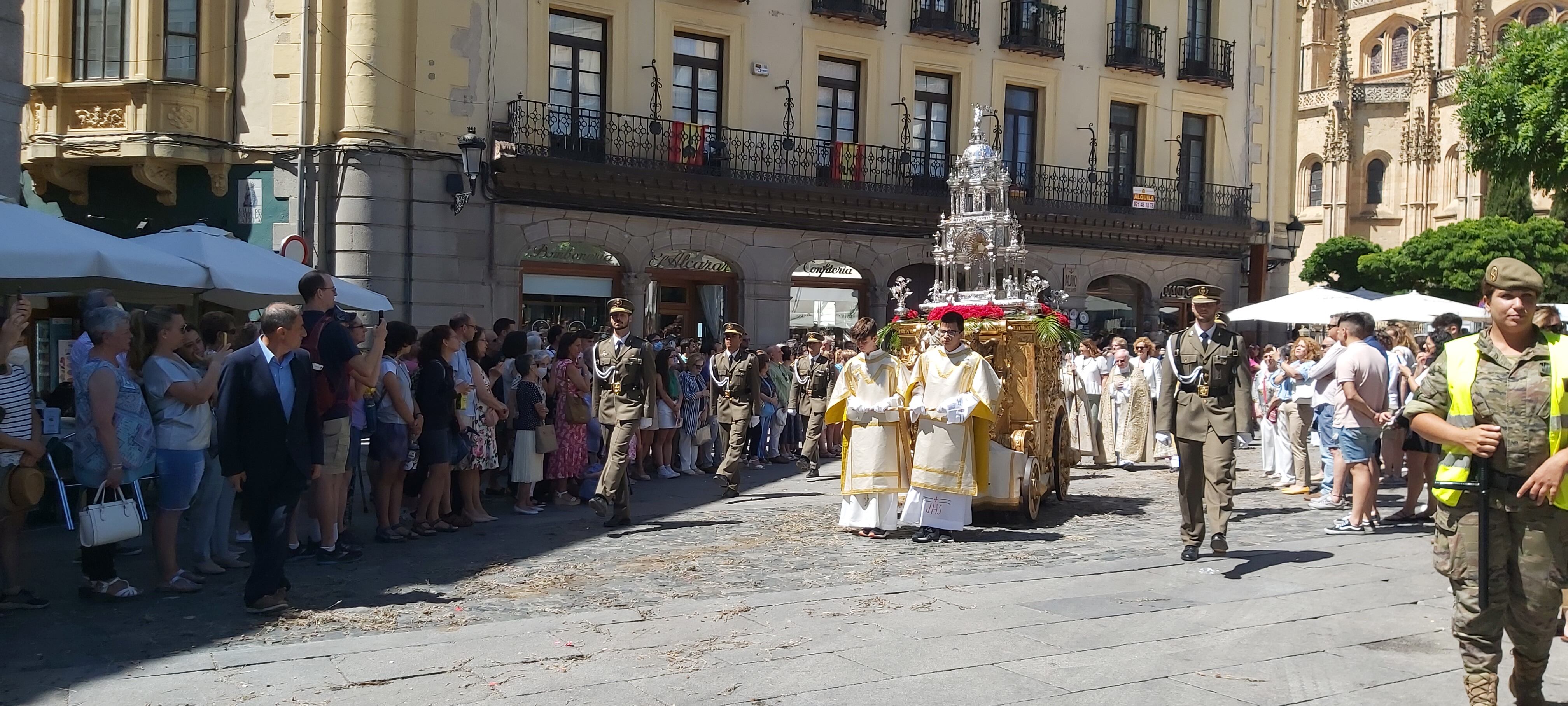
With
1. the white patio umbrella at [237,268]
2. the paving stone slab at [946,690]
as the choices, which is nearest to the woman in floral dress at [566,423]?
the white patio umbrella at [237,268]

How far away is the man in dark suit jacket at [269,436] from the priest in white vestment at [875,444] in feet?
14.5

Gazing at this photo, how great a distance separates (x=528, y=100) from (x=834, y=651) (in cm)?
Result: 1506

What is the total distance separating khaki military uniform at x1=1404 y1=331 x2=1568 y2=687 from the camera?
5020 mm

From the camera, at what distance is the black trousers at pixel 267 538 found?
23.2 ft

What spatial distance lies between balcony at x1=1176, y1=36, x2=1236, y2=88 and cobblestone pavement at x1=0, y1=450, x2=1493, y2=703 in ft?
55.2

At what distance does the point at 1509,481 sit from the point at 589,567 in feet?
18.8

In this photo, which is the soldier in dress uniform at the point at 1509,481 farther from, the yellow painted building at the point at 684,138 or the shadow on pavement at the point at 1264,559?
the yellow painted building at the point at 684,138

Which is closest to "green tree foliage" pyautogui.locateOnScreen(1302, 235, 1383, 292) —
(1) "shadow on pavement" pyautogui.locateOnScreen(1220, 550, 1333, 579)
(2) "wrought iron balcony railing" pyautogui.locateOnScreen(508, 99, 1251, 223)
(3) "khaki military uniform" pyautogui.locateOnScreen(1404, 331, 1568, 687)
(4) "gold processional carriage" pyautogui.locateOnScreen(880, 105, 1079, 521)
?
(2) "wrought iron balcony railing" pyautogui.locateOnScreen(508, 99, 1251, 223)

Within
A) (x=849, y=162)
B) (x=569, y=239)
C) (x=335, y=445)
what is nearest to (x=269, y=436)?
(x=335, y=445)

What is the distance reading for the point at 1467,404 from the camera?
17.0ft

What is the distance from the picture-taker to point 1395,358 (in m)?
13.6

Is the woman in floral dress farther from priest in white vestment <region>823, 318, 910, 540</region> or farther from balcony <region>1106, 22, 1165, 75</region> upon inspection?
balcony <region>1106, 22, 1165, 75</region>

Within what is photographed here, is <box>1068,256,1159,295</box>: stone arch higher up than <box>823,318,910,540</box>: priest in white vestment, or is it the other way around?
<box>1068,256,1159,295</box>: stone arch

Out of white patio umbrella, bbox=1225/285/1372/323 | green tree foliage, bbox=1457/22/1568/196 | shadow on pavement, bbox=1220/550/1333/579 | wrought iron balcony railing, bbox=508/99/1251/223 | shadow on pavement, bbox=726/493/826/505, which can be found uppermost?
green tree foliage, bbox=1457/22/1568/196
